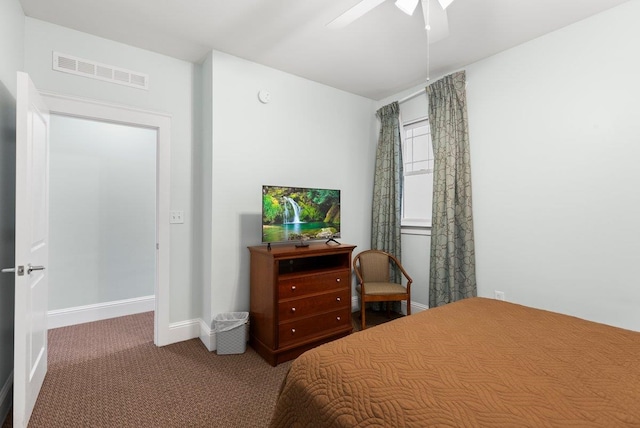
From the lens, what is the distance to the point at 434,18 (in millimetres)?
1903

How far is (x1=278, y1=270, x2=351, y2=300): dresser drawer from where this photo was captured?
2.58 m

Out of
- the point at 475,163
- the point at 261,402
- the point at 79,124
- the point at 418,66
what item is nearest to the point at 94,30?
the point at 79,124

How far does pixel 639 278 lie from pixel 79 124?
5.28 m

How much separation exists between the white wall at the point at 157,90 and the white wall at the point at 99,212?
2.36ft

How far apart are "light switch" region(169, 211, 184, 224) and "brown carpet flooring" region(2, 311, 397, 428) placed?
3.80ft

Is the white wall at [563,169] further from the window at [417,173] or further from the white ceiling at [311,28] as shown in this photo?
the window at [417,173]

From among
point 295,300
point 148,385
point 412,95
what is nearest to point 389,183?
point 412,95

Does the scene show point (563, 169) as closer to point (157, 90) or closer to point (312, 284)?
point (312, 284)

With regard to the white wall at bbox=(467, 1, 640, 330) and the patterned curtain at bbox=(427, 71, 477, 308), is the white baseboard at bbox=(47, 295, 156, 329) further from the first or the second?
the white wall at bbox=(467, 1, 640, 330)

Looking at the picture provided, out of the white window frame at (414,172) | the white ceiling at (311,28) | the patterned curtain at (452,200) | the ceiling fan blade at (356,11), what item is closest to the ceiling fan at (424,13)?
the ceiling fan blade at (356,11)

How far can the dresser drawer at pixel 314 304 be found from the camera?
2586 mm

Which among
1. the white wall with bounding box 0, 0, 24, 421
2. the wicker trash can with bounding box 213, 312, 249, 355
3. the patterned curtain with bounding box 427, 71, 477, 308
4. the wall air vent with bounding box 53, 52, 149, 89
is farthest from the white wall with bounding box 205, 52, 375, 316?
the white wall with bounding box 0, 0, 24, 421

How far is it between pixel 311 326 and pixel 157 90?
8.45 feet

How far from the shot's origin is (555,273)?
2502mm
